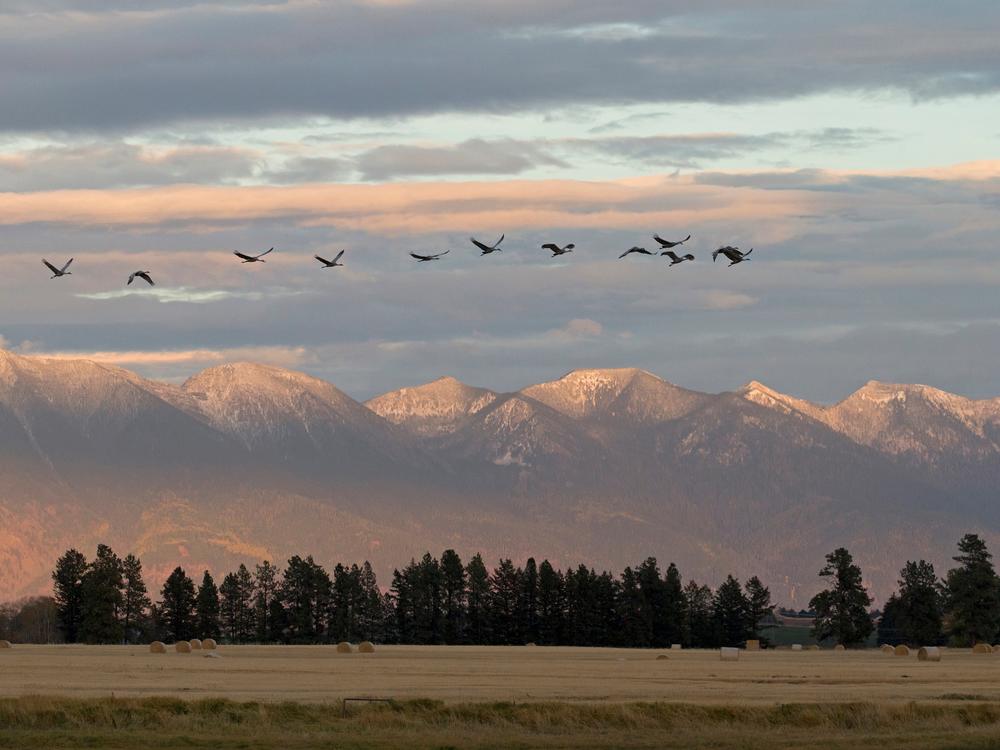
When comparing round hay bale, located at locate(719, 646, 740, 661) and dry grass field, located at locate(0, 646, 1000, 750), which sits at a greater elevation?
round hay bale, located at locate(719, 646, 740, 661)

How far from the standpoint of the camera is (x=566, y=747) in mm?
81438

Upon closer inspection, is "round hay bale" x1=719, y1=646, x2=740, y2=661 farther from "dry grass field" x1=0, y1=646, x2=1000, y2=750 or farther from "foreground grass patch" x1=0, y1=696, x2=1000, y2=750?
"foreground grass patch" x1=0, y1=696, x2=1000, y2=750

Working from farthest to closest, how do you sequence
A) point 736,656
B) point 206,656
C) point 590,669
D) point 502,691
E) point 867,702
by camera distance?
point 736,656
point 206,656
point 590,669
point 502,691
point 867,702

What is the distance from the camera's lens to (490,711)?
89.0 meters

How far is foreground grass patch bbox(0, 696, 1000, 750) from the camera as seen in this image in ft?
269

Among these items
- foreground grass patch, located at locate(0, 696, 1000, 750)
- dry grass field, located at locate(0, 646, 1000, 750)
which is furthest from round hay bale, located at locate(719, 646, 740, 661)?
foreground grass patch, located at locate(0, 696, 1000, 750)

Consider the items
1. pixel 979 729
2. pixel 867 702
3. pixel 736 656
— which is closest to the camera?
pixel 979 729

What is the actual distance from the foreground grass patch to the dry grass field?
83 mm

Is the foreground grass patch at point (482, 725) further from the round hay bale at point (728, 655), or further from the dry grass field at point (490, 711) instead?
the round hay bale at point (728, 655)

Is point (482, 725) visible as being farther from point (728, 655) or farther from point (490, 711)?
point (728, 655)

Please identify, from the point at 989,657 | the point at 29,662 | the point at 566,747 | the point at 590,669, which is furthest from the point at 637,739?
the point at 989,657

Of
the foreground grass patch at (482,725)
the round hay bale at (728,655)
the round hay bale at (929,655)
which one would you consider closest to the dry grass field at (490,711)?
the foreground grass patch at (482,725)

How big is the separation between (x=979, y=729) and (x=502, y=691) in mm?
25439

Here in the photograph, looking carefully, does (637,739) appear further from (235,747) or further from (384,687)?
(384,687)
